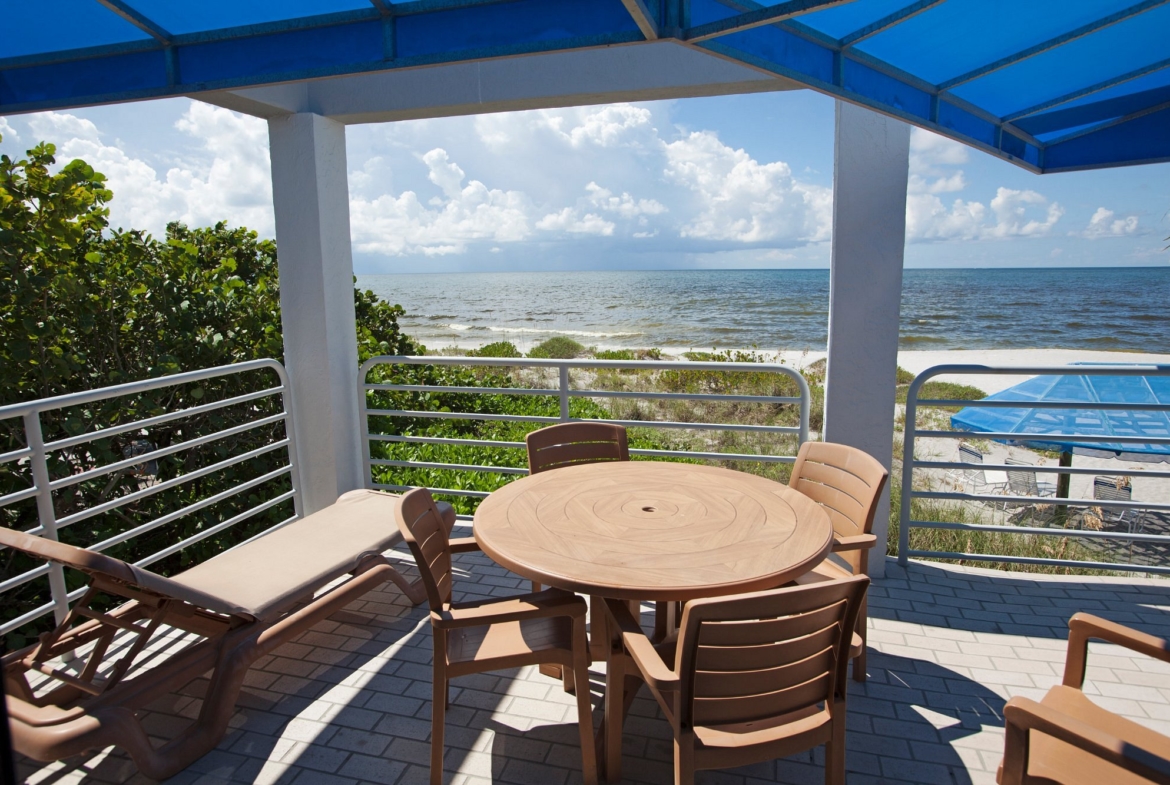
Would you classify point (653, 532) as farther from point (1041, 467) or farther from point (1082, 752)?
point (1041, 467)

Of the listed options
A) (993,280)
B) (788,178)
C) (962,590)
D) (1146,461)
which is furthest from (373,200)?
(962,590)

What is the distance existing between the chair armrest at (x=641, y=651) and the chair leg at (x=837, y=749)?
0.45 m

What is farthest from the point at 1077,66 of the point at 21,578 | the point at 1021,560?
the point at 21,578

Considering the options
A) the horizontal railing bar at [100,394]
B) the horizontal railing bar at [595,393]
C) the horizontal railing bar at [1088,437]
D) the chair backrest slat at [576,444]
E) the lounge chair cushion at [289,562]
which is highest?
Result: the horizontal railing bar at [100,394]

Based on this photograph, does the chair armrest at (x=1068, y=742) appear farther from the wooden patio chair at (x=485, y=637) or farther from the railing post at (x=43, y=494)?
the railing post at (x=43, y=494)

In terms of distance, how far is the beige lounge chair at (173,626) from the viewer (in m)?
2.27

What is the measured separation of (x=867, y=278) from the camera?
150 inches

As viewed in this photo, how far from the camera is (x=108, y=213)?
4848 millimetres

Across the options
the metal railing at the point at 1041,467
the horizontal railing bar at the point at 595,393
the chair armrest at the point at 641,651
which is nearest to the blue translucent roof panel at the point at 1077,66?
the metal railing at the point at 1041,467

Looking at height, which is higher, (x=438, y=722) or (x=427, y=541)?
(x=427, y=541)

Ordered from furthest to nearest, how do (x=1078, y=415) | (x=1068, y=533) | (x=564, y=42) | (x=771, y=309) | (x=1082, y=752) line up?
(x=771, y=309) < (x=1078, y=415) < (x=1068, y=533) < (x=564, y=42) < (x=1082, y=752)

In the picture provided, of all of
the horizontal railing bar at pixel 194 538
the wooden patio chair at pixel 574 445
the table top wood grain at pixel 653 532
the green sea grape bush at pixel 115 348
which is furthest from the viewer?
the green sea grape bush at pixel 115 348

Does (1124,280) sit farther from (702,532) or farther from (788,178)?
(702,532)

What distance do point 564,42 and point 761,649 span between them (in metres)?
2.01
